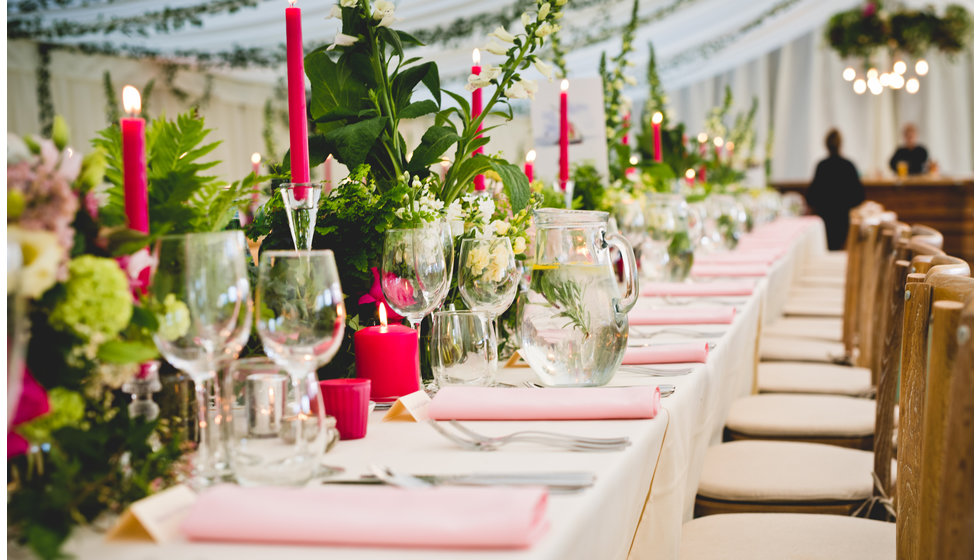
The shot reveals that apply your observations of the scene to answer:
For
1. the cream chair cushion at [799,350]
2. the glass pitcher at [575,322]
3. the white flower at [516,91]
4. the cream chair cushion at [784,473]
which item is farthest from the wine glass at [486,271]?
the cream chair cushion at [799,350]

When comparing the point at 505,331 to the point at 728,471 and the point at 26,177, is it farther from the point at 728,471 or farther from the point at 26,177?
the point at 26,177

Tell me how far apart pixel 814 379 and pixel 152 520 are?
2451 mm

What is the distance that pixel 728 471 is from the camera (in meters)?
1.93

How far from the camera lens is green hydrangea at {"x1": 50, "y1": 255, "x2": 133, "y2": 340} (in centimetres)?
78

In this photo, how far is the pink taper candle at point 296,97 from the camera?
1214mm

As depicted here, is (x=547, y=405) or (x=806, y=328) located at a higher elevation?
(x=547, y=405)

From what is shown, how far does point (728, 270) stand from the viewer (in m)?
2.93

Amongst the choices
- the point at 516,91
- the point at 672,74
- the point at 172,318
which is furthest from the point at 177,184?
the point at 672,74

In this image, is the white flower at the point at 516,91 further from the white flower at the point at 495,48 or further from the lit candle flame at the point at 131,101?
the lit candle flame at the point at 131,101

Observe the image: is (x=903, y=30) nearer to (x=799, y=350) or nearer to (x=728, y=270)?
(x=799, y=350)

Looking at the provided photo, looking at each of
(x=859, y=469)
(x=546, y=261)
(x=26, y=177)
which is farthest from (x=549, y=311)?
(x=859, y=469)

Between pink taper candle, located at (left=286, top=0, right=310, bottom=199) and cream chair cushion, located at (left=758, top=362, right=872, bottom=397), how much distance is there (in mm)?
1948

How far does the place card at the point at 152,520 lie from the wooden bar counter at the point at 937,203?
10.3m

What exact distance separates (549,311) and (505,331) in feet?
1.12
